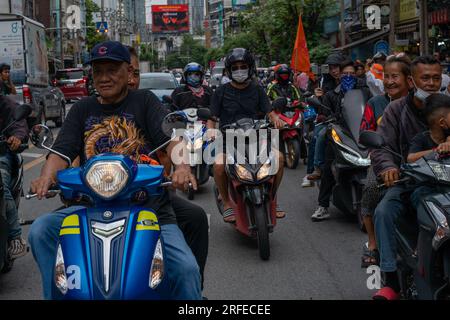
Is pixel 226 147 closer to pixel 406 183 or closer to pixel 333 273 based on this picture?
pixel 333 273

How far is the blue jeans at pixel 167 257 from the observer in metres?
3.64

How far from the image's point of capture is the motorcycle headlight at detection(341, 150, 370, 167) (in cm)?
757

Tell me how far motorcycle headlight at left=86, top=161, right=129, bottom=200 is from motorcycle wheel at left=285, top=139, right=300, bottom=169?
31.1 feet

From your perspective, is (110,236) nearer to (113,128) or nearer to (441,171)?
(113,128)

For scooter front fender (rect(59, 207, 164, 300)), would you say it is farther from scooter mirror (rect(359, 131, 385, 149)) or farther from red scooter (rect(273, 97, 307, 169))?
red scooter (rect(273, 97, 307, 169))

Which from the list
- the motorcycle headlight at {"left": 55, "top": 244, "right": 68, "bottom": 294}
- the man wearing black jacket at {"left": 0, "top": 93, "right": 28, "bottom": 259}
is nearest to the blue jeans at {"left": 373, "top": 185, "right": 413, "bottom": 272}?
the motorcycle headlight at {"left": 55, "top": 244, "right": 68, "bottom": 294}

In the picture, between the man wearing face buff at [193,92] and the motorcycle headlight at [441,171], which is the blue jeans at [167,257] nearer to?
the motorcycle headlight at [441,171]

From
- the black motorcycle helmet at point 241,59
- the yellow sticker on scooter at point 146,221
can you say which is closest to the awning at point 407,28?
the black motorcycle helmet at point 241,59

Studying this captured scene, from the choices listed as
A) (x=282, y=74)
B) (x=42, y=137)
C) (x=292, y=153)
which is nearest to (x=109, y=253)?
(x=42, y=137)

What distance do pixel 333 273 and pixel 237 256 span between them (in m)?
1.05

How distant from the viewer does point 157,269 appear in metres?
3.43

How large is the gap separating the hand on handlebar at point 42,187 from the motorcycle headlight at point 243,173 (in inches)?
120

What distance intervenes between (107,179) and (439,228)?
1769 millimetres
